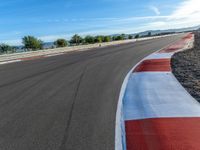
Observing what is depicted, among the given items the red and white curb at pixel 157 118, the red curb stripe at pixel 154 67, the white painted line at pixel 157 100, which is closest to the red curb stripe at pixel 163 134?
the red and white curb at pixel 157 118

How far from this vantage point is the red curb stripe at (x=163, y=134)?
3990 millimetres

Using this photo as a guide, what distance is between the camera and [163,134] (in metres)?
4.44

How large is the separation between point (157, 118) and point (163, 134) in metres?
0.83

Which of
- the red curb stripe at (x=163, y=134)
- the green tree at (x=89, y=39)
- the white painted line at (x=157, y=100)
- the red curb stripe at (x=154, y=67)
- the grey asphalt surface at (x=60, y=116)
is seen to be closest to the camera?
the red curb stripe at (x=163, y=134)

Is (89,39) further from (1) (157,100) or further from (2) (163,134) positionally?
(2) (163,134)

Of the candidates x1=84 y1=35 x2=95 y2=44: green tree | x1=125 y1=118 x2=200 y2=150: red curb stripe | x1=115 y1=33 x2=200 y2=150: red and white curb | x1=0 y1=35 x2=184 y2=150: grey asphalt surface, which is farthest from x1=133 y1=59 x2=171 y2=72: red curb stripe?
x1=84 y1=35 x2=95 y2=44: green tree

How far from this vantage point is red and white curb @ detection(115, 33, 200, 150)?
4.12 meters

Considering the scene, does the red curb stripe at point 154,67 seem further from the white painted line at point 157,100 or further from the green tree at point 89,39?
the green tree at point 89,39

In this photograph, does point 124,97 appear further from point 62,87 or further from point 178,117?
point 62,87

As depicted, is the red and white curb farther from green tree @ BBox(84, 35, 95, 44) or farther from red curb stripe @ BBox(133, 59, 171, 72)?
green tree @ BBox(84, 35, 95, 44)

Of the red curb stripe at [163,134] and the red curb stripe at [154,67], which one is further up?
the red curb stripe at [154,67]

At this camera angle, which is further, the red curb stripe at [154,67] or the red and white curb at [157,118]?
the red curb stripe at [154,67]

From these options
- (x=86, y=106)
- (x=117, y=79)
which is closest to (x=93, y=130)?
(x=86, y=106)

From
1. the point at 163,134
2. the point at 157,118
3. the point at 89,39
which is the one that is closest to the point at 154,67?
the point at 157,118
